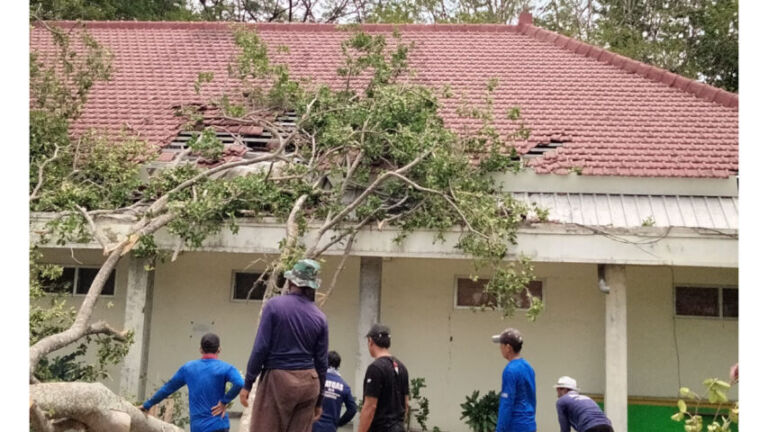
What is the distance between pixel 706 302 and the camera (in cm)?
1156

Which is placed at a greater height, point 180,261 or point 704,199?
point 704,199

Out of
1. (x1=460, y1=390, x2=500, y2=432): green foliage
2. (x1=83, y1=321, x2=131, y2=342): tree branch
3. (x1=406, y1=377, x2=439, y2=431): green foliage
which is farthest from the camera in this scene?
(x1=406, y1=377, x2=439, y2=431): green foliage

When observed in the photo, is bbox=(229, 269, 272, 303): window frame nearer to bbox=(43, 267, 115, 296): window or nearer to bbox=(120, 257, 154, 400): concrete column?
bbox=(120, 257, 154, 400): concrete column

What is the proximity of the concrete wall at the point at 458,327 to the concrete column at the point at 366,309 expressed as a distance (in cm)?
114

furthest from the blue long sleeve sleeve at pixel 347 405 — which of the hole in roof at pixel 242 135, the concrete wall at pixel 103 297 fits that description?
the concrete wall at pixel 103 297

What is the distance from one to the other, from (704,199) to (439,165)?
394cm

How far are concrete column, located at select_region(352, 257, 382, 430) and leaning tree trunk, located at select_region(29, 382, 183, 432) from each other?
149 inches

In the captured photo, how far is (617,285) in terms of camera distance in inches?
400

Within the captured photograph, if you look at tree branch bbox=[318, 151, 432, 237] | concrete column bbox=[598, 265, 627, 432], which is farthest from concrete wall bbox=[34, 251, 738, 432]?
tree branch bbox=[318, 151, 432, 237]

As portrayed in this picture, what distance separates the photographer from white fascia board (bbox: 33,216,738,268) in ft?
32.2

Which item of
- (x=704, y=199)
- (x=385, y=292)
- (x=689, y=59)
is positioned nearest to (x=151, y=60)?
(x=385, y=292)

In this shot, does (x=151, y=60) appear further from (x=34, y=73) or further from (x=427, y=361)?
(x=427, y=361)

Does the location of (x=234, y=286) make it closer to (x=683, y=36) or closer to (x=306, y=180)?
(x=306, y=180)

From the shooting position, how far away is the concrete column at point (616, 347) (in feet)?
32.6
